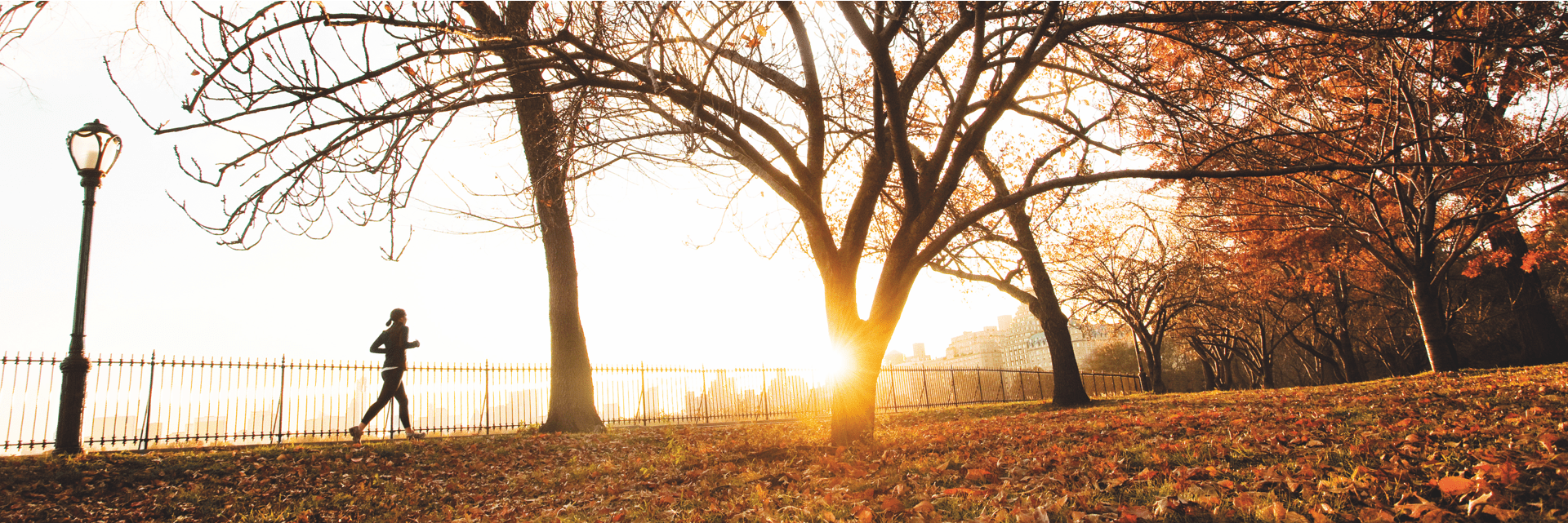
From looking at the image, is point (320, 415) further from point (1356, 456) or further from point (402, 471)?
point (1356, 456)

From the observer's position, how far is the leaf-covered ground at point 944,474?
10.5 feet

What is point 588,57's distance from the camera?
5402mm

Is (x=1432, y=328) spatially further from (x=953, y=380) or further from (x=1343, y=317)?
(x=953, y=380)

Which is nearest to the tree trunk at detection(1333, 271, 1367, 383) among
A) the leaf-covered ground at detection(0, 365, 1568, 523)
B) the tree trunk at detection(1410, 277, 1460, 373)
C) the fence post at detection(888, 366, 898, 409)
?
the tree trunk at detection(1410, 277, 1460, 373)

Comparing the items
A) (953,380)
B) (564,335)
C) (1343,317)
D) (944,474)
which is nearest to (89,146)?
(564,335)

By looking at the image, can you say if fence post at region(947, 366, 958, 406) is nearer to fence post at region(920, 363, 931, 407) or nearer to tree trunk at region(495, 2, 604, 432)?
fence post at region(920, 363, 931, 407)

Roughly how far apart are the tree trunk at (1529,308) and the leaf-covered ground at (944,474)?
9.65m

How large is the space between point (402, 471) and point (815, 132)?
5.07m

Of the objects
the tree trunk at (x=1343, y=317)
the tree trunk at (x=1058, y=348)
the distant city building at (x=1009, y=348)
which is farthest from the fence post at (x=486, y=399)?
the distant city building at (x=1009, y=348)

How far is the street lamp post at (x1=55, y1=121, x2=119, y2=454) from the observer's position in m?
6.88

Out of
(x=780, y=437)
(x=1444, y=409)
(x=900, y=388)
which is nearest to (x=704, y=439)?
(x=780, y=437)

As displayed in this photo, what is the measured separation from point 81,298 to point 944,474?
8.47 metres

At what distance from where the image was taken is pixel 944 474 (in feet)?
15.4

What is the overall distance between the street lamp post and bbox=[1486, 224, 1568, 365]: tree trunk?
2280cm
